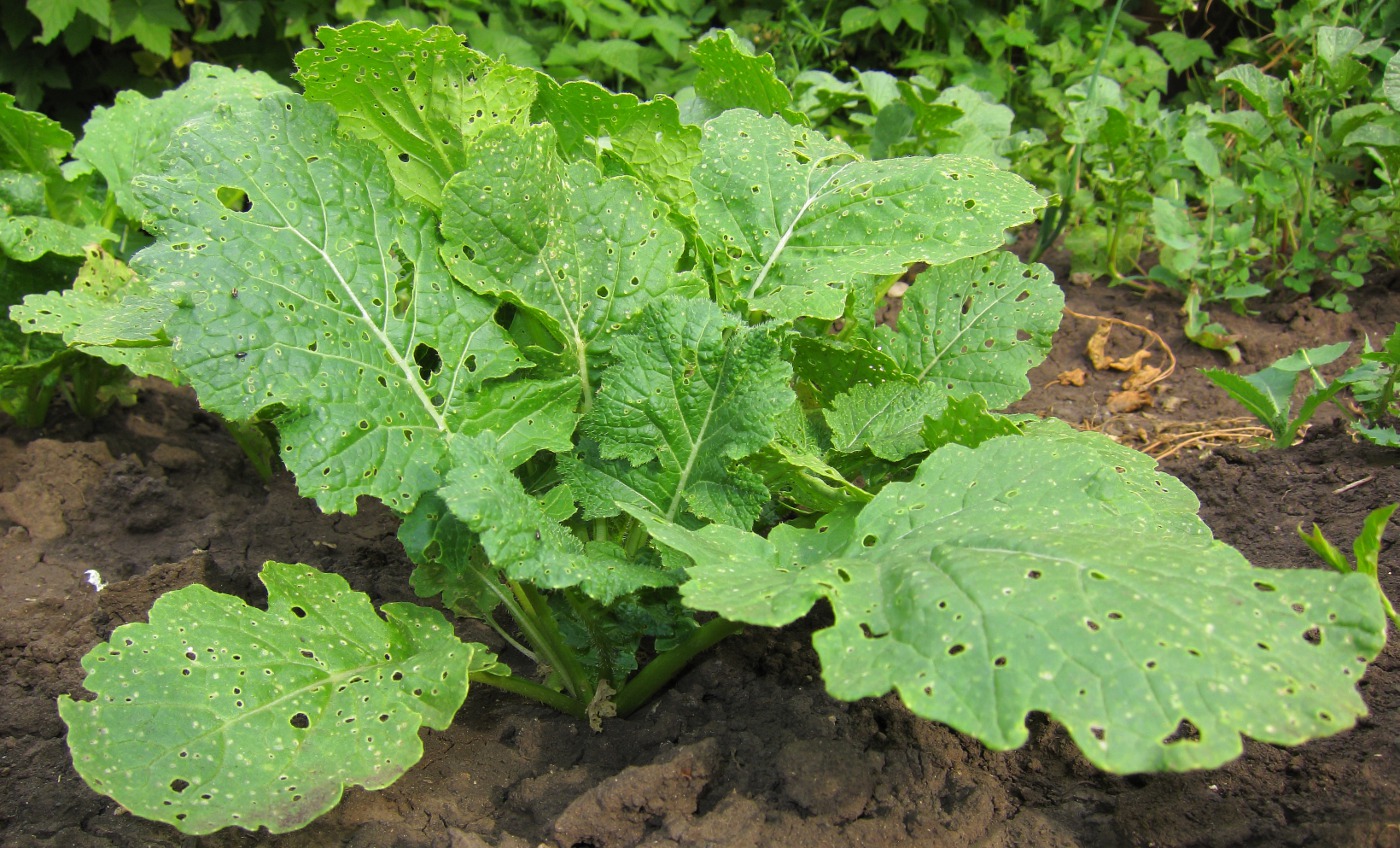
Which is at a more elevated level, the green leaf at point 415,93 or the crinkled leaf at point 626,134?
the green leaf at point 415,93

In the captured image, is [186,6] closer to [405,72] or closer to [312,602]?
[405,72]

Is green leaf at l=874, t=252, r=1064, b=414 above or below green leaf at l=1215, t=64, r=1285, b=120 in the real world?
below

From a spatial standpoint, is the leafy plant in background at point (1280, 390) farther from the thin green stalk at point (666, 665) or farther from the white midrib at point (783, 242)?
the thin green stalk at point (666, 665)

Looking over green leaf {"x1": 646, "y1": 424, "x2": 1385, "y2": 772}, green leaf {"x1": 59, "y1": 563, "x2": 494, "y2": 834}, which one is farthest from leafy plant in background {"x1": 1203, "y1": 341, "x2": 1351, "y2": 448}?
green leaf {"x1": 59, "y1": 563, "x2": 494, "y2": 834}

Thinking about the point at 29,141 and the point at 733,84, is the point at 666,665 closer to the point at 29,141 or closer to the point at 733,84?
the point at 733,84

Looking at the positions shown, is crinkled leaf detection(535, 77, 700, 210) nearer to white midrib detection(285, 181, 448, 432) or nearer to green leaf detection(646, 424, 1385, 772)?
white midrib detection(285, 181, 448, 432)

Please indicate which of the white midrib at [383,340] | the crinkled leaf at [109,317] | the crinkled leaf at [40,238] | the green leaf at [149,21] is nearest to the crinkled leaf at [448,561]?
the white midrib at [383,340]

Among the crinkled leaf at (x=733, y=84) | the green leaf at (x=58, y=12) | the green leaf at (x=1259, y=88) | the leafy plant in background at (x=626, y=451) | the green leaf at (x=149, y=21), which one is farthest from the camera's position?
the green leaf at (x=149, y=21)

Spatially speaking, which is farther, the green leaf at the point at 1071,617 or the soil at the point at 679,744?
the soil at the point at 679,744
